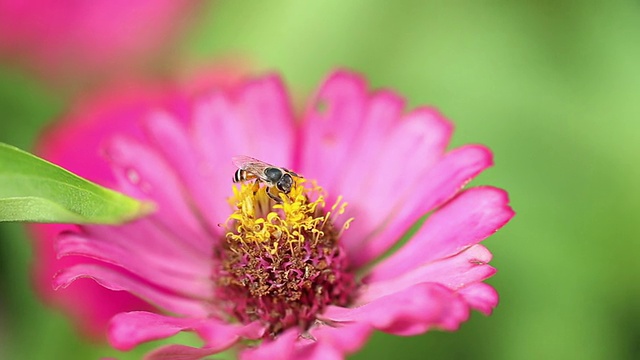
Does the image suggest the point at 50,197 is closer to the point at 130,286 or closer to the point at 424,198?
the point at 130,286

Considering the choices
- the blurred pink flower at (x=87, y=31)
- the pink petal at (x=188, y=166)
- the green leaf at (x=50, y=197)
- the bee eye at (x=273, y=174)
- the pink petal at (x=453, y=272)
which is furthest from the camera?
the blurred pink flower at (x=87, y=31)

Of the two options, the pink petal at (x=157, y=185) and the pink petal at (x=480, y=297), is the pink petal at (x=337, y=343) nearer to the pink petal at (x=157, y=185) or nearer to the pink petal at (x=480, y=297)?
the pink petal at (x=480, y=297)

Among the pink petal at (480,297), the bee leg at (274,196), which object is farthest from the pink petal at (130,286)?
the pink petal at (480,297)

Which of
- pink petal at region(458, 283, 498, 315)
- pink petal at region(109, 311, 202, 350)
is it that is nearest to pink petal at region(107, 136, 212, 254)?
pink petal at region(109, 311, 202, 350)

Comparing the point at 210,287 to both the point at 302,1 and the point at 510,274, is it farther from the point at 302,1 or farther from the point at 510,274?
the point at 302,1

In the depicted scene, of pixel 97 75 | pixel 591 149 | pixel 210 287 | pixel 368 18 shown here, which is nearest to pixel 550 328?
pixel 591 149
